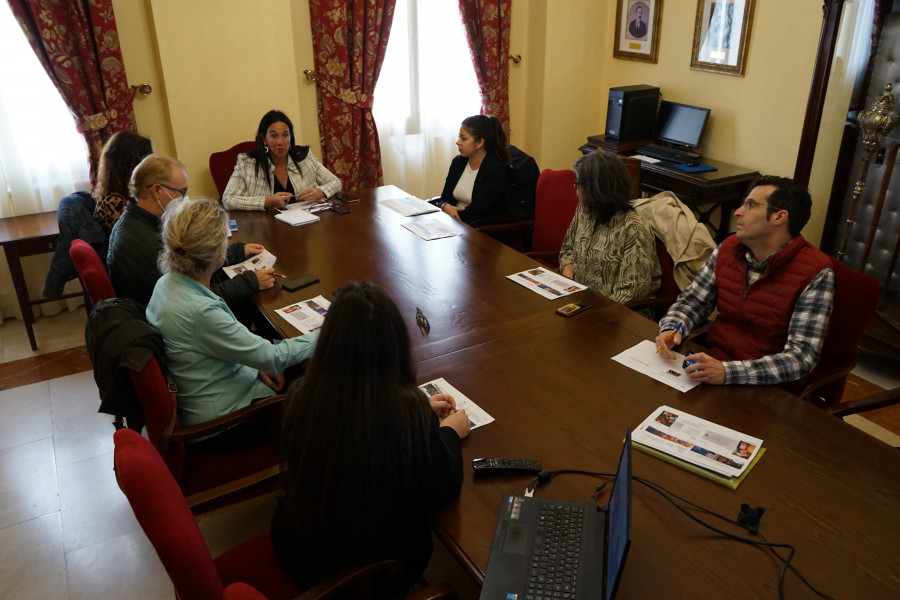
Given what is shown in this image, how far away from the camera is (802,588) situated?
1.30 m

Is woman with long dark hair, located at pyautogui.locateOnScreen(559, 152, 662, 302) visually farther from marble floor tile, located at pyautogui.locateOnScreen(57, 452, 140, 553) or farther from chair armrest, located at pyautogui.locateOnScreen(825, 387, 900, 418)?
marble floor tile, located at pyautogui.locateOnScreen(57, 452, 140, 553)

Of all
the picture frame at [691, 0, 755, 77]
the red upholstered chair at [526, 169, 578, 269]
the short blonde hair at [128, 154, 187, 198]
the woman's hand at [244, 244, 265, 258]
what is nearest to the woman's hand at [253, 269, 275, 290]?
the woman's hand at [244, 244, 265, 258]

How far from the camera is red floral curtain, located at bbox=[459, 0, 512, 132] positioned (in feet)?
15.9

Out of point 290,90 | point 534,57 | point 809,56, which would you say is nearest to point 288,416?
point 290,90

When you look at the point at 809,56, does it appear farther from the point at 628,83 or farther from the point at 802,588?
the point at 802,588

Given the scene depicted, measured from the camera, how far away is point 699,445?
5.51ft

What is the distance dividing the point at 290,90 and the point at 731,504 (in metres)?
3.66

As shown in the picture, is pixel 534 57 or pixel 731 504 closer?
pixel 731 504

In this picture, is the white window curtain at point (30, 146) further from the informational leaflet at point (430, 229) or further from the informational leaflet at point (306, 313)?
the informational leaflet at point (306, 313)

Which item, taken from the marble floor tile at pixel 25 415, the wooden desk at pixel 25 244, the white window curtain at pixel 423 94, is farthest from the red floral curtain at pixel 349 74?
the marble floor tile at pixel 25 415

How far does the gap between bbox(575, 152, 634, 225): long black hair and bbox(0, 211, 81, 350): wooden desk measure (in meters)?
2.81

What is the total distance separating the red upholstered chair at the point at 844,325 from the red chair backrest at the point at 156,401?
1903 millimetres

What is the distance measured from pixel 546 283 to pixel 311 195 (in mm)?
1618

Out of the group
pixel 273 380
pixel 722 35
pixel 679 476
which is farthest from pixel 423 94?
pixel 679 476
